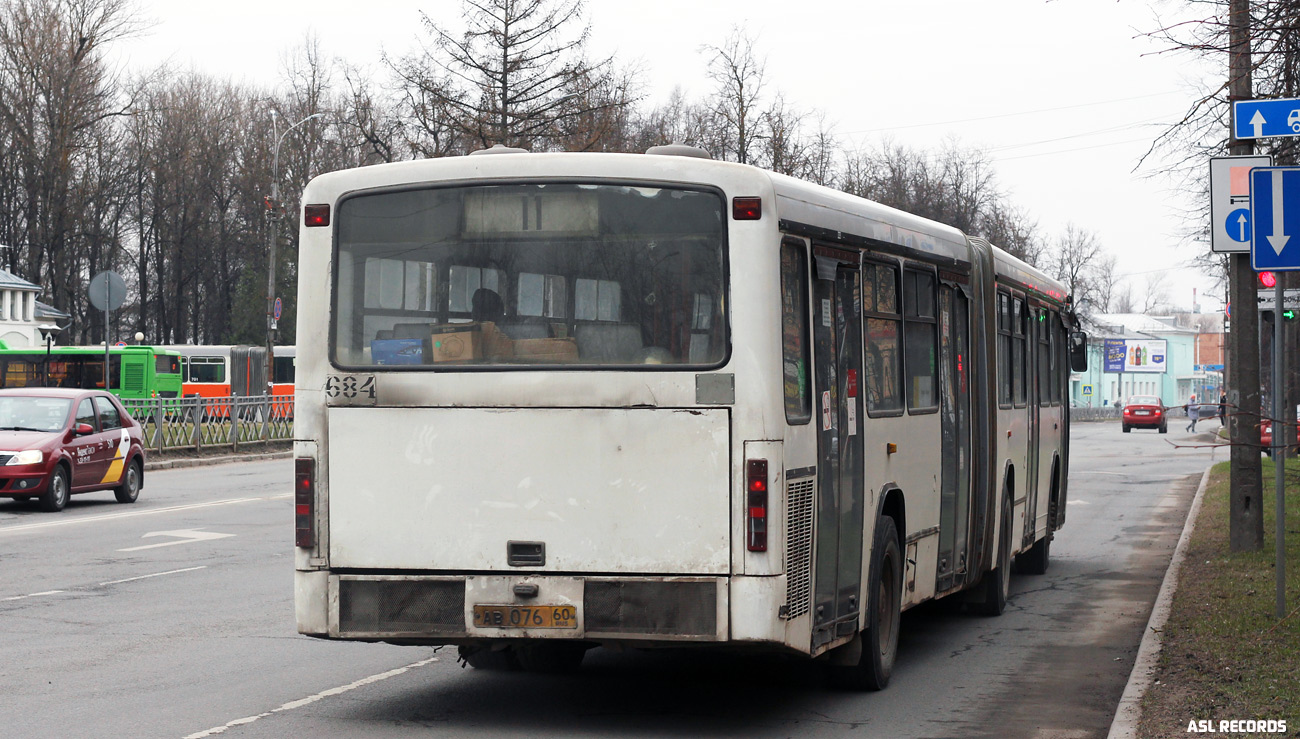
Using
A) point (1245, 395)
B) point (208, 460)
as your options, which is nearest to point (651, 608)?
point (1245, 395)

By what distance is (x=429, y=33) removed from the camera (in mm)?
38812

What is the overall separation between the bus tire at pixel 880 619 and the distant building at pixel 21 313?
222 ft

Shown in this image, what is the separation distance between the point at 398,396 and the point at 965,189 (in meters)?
69.9

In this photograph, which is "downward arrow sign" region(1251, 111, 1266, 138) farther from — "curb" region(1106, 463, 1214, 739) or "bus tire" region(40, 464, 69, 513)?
"bus tire" region(40, 464, 69, 513)

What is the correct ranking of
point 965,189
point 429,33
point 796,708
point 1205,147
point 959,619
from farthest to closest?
point 965,189 → point 429,33 → point 1205,147 → point 959,619 → point 796,708

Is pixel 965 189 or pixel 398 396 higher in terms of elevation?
pixel 965 189

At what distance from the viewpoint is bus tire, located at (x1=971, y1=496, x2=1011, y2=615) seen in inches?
495

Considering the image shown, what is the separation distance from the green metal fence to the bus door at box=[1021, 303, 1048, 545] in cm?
2077

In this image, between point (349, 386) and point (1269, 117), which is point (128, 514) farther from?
point (1269, 117)

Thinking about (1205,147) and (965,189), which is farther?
(965,189)

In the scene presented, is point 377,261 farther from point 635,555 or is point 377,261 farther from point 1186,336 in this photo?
point 1186,336

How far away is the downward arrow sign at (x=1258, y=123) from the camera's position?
10.7 m

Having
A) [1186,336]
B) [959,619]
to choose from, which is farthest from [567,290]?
[1186,336]

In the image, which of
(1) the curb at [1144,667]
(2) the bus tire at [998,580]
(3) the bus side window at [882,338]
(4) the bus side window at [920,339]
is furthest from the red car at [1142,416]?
(3) the bus side window at [882,338]
